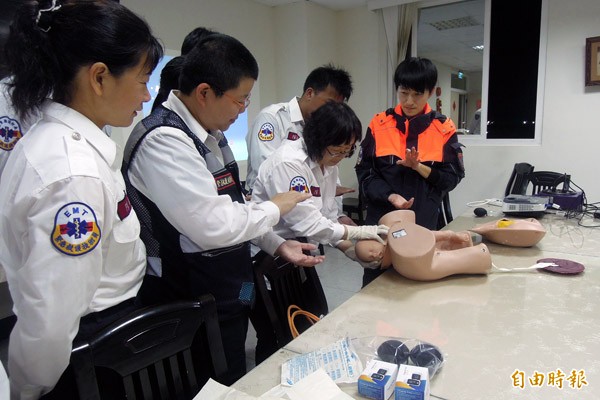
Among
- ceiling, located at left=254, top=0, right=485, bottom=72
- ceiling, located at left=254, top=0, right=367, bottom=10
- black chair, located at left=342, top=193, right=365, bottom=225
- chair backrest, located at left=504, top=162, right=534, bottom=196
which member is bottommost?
black chair, located at left=342, top=193, right=365, bottom=225

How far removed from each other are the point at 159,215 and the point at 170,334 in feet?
1.05

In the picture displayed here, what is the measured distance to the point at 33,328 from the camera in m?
0.72

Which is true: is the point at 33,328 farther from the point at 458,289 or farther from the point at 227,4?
the point at 227,4

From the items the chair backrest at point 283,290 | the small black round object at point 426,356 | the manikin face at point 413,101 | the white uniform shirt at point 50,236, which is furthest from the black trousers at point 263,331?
the manikin face at point 413,101

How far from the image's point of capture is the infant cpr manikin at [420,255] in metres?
1.33

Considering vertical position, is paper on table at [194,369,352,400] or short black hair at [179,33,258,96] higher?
short black hair at [179,33,258,96]

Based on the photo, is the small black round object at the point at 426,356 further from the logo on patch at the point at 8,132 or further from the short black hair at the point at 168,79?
the logo on patch at the point at 8,132

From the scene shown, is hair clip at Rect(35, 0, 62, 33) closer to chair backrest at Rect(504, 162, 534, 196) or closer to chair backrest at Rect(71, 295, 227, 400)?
chair backrest at Rect(71, 295, 227, 400)

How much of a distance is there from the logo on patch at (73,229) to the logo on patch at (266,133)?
5.95 ft

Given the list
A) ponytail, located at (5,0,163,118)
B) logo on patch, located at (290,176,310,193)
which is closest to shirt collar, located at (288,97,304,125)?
logo on patch, located at (290,176,310,193)

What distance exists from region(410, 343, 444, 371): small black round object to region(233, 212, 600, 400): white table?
3cm

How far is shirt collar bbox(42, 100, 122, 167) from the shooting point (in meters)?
0.81

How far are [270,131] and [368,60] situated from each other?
2678 mm

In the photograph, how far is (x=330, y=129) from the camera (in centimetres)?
158
